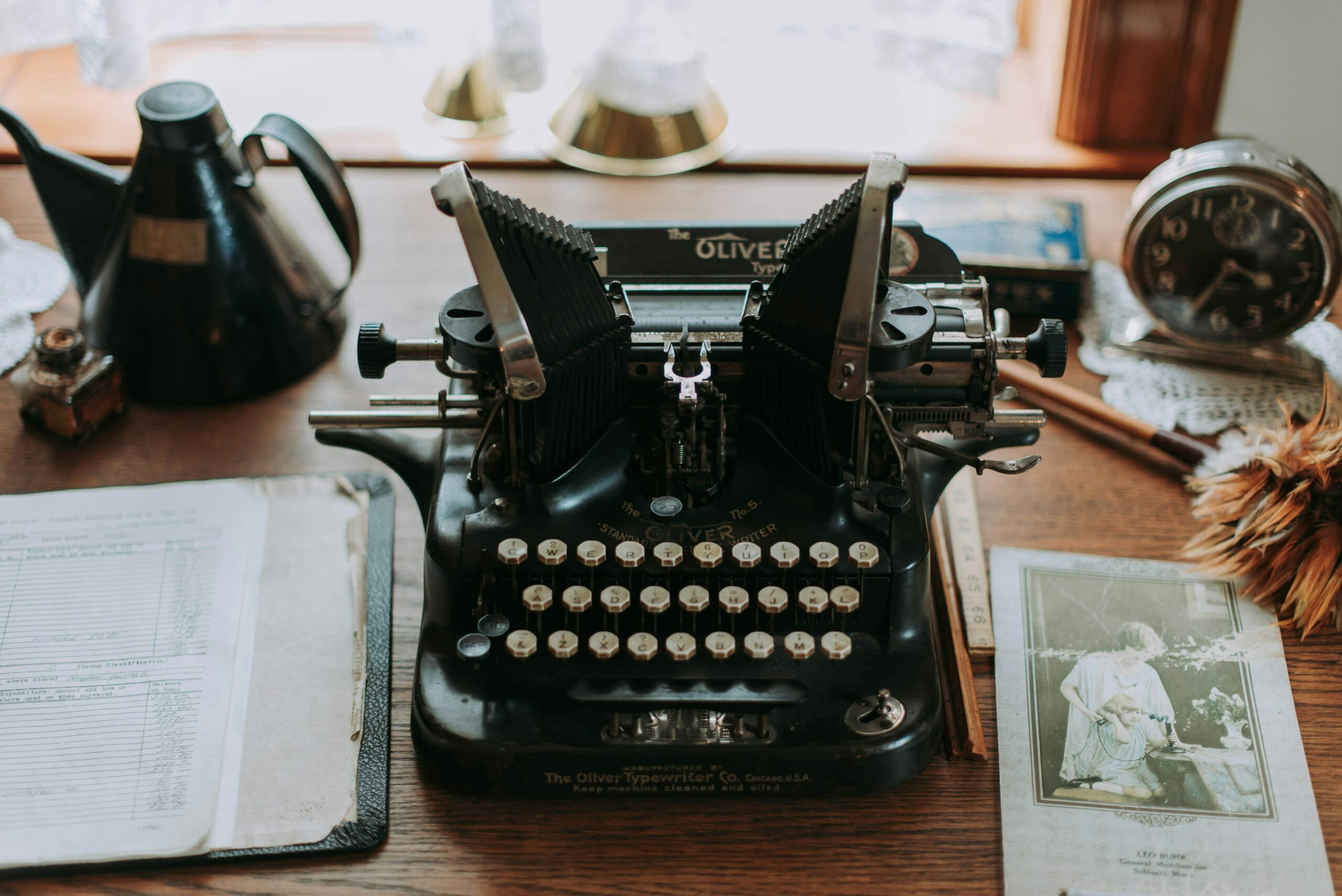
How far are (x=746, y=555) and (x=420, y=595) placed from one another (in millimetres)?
384

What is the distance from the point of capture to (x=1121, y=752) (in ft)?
3.81

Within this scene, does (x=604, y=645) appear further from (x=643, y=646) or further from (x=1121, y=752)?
(x=1121, y=752)

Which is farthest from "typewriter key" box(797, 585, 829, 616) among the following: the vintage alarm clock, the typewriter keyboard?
the vintage alarm clock

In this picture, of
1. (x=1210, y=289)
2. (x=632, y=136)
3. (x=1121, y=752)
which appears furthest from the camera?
(x=632, y=136)

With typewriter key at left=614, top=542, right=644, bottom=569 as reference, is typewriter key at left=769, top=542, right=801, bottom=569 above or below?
below

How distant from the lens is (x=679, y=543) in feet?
3.81

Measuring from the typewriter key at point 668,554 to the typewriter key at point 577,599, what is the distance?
7 centimetres

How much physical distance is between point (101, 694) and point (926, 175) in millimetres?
1360

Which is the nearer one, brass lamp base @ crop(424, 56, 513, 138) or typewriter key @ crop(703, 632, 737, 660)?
typewriter key @ crop(703, 632, 737, 660)

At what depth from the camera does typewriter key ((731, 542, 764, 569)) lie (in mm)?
1127

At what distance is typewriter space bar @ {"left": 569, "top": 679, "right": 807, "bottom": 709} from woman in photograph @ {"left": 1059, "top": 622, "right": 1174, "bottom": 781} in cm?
27

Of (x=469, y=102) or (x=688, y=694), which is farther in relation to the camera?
(x=469, y=102)

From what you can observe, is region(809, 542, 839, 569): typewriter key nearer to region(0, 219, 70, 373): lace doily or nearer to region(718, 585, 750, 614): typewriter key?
region(718, 585, 750, 614): typewriter key

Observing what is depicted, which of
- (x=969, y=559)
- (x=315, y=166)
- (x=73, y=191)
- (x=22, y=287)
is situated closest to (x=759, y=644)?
(x=969, y=559)
